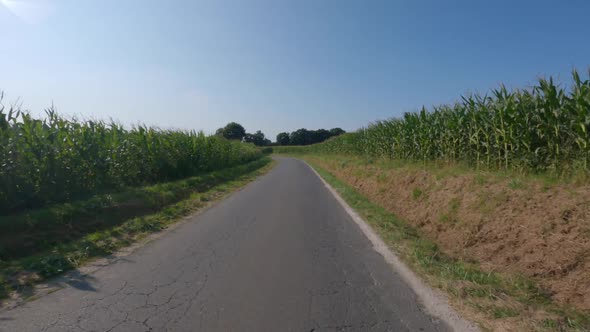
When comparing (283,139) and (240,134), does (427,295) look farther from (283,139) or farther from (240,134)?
(283,139)

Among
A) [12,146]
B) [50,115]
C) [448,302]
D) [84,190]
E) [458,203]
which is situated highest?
[50,115]

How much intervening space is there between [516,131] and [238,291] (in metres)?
7.75

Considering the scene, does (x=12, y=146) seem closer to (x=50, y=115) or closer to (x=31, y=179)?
(x=31, y=179)

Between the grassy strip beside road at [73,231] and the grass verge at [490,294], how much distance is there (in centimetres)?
537

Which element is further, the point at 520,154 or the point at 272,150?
the point at 272,150

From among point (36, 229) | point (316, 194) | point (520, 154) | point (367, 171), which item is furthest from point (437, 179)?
point (36, 229)

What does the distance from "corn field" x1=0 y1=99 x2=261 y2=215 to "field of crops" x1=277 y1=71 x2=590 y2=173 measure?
1175 centimetres

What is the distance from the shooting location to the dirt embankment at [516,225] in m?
4.25

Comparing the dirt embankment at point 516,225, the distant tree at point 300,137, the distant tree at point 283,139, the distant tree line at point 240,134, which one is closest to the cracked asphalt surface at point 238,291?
the dirt embankment at point 516,225

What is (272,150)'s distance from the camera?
108 m

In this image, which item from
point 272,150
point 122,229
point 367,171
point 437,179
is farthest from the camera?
point 272,150

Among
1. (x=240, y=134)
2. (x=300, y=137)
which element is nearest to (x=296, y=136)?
(x=300, y=137)

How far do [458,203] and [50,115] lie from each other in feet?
38.8

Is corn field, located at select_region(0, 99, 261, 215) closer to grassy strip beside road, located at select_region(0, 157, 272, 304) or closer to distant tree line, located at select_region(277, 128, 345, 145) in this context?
grassy strip beside road, located at select_region(0, 157, 272, 304)
